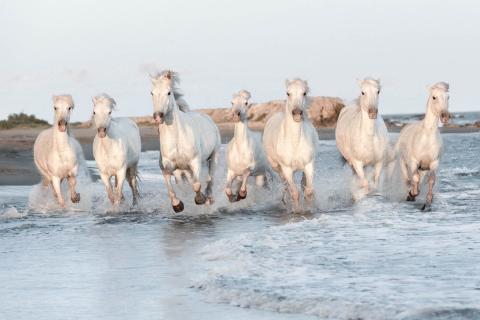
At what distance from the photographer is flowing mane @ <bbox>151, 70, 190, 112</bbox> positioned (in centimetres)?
1422

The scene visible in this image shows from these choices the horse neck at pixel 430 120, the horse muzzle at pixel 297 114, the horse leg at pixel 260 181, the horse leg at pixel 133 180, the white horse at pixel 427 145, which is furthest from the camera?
the horse leg at pixel 260 181

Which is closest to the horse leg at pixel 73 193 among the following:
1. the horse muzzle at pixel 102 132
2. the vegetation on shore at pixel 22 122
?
the horse muzzle at pixel 102 132

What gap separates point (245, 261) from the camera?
389 inches

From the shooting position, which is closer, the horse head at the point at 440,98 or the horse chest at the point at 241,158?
the horse head at the point at 440,98

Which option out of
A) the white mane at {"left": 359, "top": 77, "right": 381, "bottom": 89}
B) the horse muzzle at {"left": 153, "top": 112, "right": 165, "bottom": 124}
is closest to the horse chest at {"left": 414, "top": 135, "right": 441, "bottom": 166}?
the white mane at {"left": 359, "top": 77, "right": 381, "bottom": 89}

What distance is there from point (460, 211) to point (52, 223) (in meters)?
5.42

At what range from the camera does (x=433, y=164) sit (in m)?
15.7

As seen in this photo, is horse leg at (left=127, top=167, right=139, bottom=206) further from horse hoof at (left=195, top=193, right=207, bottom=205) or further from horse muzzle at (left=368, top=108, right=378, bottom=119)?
horse muzzle at (left=368, top=108, right=378, bottom=119)

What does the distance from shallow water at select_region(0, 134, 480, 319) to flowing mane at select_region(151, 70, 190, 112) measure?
1502 mm

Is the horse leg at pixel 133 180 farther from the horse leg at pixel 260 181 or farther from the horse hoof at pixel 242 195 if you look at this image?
the horse leg at pixel 260 181

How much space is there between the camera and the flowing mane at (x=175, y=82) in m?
14.2

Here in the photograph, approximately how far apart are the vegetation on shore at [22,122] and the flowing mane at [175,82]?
3713cm

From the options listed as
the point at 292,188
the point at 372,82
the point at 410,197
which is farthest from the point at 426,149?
the point at 292,188

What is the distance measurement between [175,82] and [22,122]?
132ft
